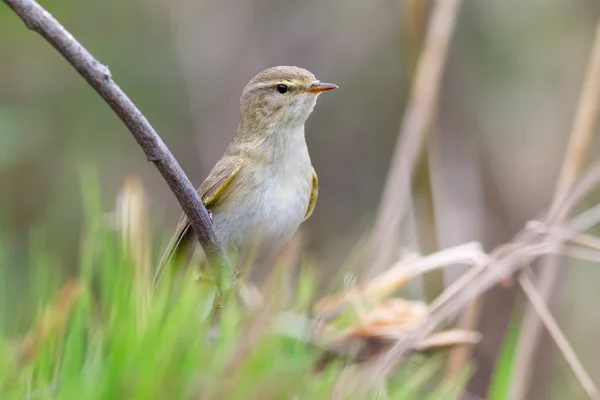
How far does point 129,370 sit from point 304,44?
4461mm

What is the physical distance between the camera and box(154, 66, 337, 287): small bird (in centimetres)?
268

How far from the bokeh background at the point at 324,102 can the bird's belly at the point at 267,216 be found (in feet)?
2.34

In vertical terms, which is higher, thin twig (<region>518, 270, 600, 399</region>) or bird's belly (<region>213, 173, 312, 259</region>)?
bird's belly (<region>213, 173, 312, 259</region>)

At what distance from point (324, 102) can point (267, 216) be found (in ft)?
9.88

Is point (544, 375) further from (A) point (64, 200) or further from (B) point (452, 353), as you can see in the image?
(A) point (64, 200)

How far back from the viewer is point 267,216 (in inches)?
105

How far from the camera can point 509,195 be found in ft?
14.7

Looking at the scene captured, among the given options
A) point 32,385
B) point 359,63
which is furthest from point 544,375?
point 32,385

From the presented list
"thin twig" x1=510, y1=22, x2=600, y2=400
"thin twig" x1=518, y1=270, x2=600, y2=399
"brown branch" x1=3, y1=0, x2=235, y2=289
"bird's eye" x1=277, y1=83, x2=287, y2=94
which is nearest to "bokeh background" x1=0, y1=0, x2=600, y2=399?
"bird's eye" x1=277, y1=83, x2=287, y2=94

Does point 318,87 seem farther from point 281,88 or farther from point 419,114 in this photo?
point 419,114

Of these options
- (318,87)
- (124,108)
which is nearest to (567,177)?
(318,87)

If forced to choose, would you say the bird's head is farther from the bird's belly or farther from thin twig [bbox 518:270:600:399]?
thin twig [bbox 518:270:600:399]

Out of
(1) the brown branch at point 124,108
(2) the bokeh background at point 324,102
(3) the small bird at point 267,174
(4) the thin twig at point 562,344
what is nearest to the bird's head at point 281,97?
(3) the small bird at point 267,174

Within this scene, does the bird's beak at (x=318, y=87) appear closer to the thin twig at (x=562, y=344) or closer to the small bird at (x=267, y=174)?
the small bird at (x=267, y=174)
